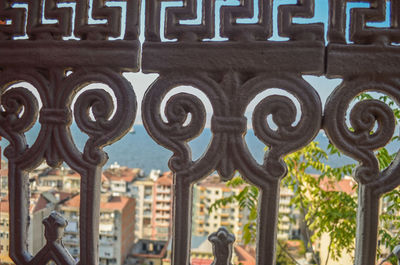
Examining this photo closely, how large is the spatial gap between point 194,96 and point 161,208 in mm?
2592

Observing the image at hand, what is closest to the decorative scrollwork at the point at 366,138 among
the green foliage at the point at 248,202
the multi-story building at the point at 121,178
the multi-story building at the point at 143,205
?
the green foliage at the point at 248,202

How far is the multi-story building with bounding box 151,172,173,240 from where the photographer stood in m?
3.03

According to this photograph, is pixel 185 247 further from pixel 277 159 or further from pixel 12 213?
pixel 12 213

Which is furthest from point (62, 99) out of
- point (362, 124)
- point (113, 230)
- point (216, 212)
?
Result: point (216, 212)

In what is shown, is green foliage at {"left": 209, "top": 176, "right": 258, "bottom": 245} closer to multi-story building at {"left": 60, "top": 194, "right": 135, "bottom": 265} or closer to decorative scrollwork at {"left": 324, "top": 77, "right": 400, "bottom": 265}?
multi-story building at {"left": 60, "top": 194, "right": 135, "bottom": 265}

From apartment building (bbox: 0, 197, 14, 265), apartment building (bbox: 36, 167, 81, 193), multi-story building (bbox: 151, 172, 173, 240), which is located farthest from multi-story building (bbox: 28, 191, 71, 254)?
multi-story building (bbox: 151, 172, 173, 240)

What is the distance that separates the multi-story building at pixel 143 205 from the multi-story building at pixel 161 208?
85mm

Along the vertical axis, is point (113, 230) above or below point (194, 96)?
below

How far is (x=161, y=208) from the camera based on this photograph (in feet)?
10.7

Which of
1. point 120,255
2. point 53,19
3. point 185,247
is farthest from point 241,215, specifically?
point 53,19

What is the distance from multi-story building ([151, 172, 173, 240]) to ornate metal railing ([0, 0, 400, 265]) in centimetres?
213

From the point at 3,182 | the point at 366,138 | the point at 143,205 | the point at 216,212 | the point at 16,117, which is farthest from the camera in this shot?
the point at 143,205

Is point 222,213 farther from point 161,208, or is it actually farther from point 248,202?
point 248,202

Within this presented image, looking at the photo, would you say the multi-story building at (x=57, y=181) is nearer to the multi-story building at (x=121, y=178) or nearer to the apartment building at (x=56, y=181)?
the apartment building at (x=56, y=181)
